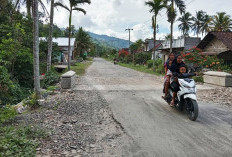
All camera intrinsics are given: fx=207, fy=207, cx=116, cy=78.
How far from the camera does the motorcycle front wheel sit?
16.9 feet

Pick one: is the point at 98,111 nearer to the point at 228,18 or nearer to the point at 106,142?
the point at 106,142

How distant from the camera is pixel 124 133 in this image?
14.7 feet

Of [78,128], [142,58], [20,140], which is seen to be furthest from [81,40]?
[20,140]

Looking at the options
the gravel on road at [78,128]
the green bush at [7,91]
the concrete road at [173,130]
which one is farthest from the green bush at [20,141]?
the green bush at [7,91]

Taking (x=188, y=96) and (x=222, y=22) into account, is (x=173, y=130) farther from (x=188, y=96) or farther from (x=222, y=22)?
(x=222, y=22)

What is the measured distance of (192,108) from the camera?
5.34 metres

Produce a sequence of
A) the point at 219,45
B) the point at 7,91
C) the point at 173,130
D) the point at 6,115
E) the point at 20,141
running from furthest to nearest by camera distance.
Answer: the point at 219,45 → the point at 7,91 → the point at 6,115 → the point at 173,130 → the point at 20,141

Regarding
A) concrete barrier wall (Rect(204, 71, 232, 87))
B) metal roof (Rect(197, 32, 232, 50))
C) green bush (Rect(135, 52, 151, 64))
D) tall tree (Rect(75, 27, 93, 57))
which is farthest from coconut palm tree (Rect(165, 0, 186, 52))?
tall tree (Rect(75, 27, 93, 57))

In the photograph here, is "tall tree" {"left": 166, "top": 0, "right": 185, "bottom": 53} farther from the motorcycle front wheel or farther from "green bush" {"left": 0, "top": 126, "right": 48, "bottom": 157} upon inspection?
"green bush" {"left": 0, "top": 126, "right": 48, "bottom": 157}

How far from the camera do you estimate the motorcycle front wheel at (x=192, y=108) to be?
5145 mm

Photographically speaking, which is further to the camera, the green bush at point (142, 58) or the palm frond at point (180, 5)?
the green bush at point (142, 58)

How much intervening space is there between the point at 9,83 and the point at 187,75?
301 inches

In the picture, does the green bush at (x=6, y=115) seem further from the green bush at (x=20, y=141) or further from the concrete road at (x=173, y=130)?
the concrete road at (x=173, y=130)

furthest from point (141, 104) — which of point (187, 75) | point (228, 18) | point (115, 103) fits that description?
point (228, 18)
